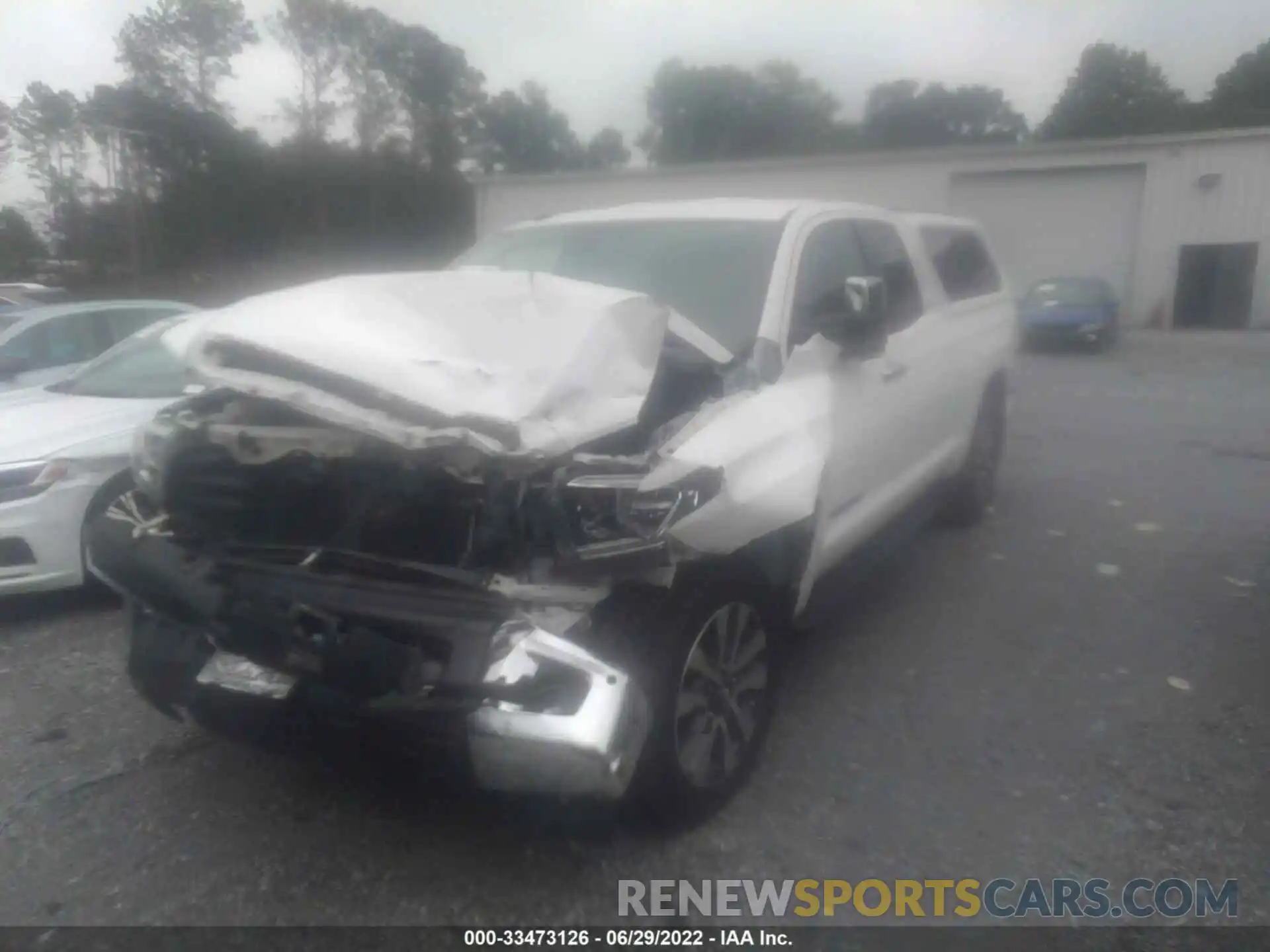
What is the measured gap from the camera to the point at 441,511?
9.19ft

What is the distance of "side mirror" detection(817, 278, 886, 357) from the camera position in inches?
149

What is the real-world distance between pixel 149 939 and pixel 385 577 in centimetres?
110

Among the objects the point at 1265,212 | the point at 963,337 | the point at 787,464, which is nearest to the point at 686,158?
the point at 1265,212

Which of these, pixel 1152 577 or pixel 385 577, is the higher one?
pixel 385 577

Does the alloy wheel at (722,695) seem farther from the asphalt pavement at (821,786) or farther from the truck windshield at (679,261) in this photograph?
the truck windshield at (679,261)

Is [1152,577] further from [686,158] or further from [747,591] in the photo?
[686,158]

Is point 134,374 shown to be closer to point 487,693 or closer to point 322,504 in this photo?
point 322,504

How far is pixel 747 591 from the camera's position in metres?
3.24

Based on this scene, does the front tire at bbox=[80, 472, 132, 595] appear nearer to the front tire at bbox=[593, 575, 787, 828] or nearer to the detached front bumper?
the detached front bumper

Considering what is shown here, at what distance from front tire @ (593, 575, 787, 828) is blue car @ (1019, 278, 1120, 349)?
16.3 m

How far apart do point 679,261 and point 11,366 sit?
4333mm

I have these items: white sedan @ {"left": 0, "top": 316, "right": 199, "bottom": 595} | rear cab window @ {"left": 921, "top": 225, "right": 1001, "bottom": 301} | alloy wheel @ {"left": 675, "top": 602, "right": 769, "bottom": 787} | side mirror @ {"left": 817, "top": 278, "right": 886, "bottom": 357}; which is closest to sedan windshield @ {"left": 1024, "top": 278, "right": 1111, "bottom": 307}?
rear cab window @ {"left": 921, "top": 225, "right": 1001, "bottom": 301}

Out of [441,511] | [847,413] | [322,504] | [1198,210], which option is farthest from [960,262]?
[1198,210]

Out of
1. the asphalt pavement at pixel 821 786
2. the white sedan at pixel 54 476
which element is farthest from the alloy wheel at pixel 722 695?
the white sedan at pixel 54 476
